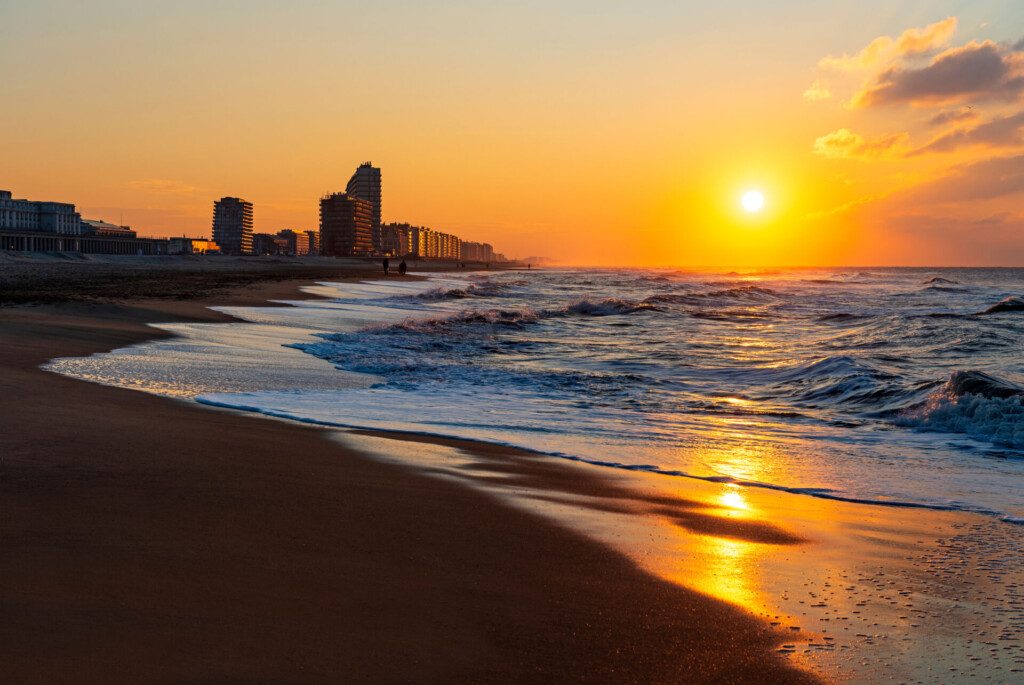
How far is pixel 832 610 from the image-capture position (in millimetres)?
3998

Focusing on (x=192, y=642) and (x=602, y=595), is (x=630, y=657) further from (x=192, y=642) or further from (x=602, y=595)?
(x=192, y=642)

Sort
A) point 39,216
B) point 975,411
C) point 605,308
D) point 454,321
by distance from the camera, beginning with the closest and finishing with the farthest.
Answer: point 975,411, point 454,321, point 605,308, point 39,216

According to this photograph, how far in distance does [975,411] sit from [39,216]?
655 ft

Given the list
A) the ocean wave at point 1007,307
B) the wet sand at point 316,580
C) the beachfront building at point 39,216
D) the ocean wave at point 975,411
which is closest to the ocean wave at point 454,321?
the ocean wave at point 975,411

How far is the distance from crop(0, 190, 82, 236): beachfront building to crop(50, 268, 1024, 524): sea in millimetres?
172487

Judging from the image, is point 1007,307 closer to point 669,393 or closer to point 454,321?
point 454,321

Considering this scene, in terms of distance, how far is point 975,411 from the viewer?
413 inches

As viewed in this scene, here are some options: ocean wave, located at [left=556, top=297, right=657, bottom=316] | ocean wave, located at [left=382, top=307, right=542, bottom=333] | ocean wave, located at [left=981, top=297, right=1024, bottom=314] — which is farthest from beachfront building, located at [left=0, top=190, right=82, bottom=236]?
ocean wave, located at [left=981, top=297, right=1024, bottom=314]

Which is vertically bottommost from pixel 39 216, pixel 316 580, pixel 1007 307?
pixel 316 580

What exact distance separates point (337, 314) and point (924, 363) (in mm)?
18123

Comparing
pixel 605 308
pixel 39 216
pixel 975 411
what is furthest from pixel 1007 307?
pixel 39 216

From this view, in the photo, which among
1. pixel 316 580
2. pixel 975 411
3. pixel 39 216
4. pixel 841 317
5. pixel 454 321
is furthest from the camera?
pixel 39 216

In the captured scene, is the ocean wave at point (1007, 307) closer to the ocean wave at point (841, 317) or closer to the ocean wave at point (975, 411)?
the ocean wave at point (841, 317)

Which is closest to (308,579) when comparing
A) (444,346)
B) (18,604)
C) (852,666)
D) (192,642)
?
(192,642)
